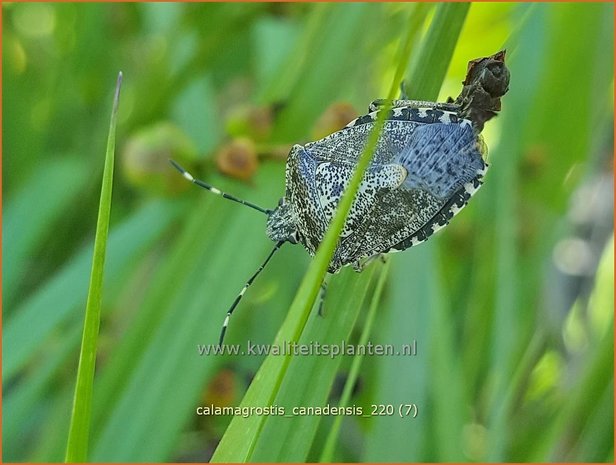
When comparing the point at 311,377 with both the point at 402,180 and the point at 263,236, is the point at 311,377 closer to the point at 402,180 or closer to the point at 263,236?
the point at 402,180

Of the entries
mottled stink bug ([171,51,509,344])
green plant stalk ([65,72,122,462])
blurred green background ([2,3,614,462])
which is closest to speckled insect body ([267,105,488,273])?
mottled stink bug ([171,51,509,344])

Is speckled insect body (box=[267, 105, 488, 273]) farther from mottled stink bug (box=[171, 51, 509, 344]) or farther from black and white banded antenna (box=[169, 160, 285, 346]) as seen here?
black and white banded antenna (box=[169, 160, 285, 346])

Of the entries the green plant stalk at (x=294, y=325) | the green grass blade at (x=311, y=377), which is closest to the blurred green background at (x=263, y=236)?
the green grass blade at (x=311, y=377)

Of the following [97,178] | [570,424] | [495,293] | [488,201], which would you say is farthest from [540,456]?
[97,178]

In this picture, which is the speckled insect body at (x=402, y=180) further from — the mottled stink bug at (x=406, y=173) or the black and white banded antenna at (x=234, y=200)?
the black and white banded antenna at (x=234, y=200)

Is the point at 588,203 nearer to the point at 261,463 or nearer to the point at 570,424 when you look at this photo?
the point at 570,424

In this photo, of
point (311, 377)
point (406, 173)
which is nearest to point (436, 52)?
point (406, 173)
